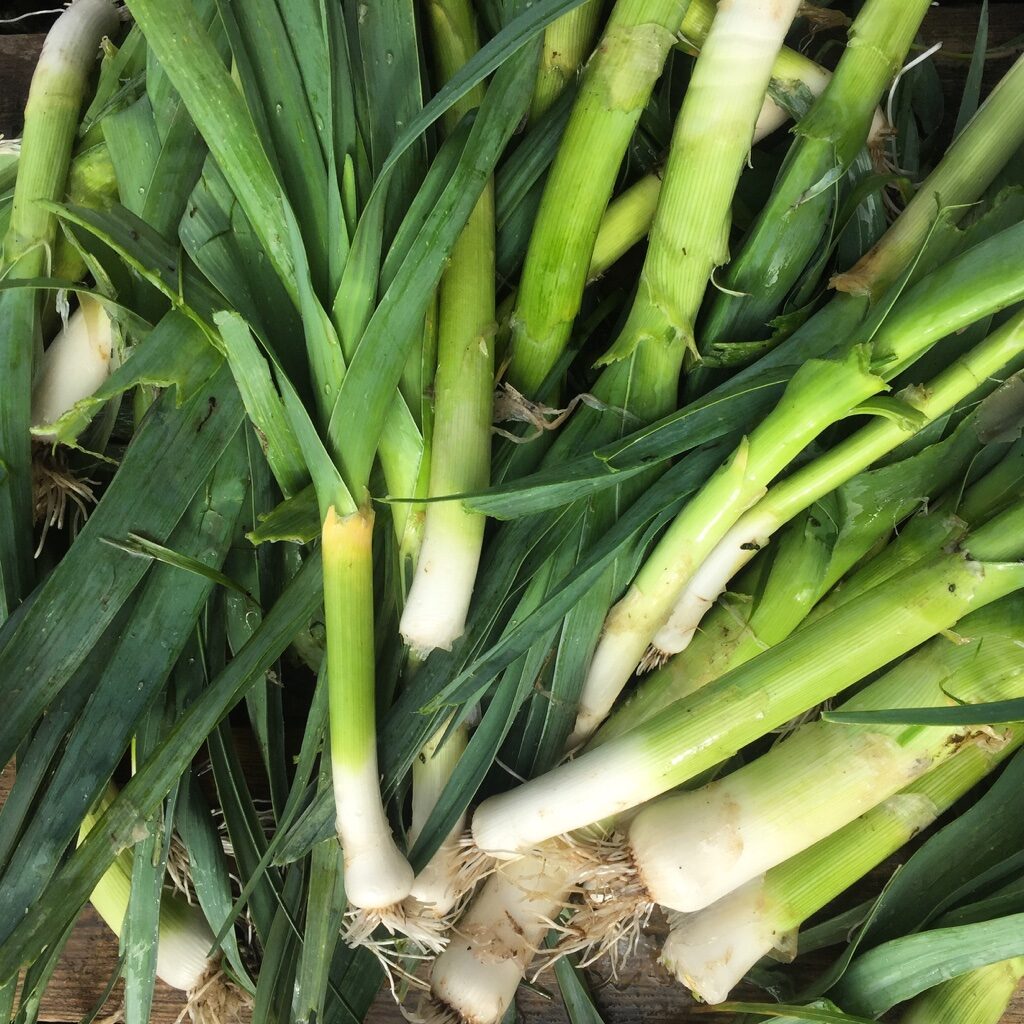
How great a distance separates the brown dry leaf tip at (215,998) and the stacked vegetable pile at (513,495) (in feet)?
0.22

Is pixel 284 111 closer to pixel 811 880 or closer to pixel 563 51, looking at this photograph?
pixel 563 51

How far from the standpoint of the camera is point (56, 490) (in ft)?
2.60

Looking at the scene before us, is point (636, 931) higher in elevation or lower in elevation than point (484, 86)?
lower

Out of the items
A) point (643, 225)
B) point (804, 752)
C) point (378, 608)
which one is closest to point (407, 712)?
point (378, 608)

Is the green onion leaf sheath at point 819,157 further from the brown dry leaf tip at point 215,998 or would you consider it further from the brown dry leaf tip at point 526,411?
the brown dry leaf tip at point 215,998

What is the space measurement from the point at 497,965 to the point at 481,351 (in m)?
0.52

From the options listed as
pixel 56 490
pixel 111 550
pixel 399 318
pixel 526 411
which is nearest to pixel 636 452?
pixel 526 411

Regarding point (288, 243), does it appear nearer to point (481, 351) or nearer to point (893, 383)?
point (481, 351)

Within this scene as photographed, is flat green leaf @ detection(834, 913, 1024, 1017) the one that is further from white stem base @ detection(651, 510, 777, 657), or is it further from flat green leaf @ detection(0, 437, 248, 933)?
flat green leaf @ detection(0, 437, 248, 933)

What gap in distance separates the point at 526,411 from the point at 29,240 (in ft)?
1.47

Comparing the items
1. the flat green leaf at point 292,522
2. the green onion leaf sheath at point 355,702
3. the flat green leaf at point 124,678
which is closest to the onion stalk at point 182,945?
the flat green leaf at point 124,678

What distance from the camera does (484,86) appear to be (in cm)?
70

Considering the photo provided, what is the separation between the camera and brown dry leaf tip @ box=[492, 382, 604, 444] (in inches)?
27.2

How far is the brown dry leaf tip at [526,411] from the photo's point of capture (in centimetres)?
69
